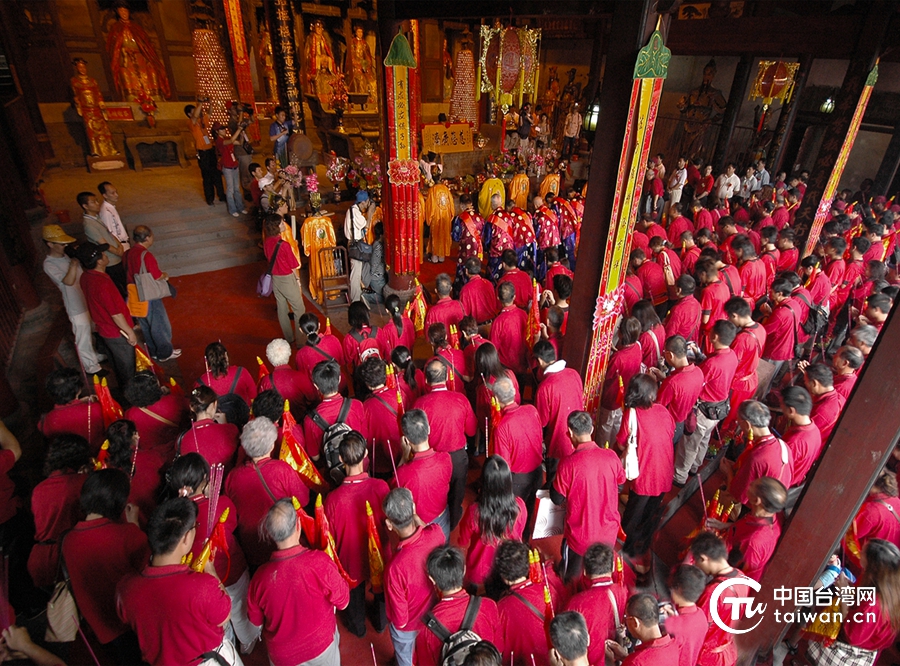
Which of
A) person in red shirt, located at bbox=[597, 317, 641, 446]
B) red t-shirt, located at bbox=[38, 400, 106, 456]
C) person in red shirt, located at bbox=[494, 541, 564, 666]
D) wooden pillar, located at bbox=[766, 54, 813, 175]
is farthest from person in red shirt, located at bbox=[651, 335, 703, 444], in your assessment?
wooden pillar, located at bbox=[766, 54, 813, 175]

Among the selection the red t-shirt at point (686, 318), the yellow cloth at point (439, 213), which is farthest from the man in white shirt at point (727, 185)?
the red t-shirt at point (686, 318)

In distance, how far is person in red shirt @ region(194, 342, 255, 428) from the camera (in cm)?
382

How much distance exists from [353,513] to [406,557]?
53cm

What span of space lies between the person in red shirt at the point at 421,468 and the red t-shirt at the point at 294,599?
28.6 inches

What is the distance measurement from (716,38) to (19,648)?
1167cm

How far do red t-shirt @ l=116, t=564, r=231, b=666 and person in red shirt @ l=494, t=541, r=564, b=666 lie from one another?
136 centimetres

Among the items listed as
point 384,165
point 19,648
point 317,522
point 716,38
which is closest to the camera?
point 19,648

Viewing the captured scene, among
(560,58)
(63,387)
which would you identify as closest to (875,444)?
(63,387)

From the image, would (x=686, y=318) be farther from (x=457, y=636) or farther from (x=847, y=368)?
(x=457, y=636)

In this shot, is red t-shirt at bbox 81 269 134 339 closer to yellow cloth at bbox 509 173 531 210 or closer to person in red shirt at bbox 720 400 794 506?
person in red shirt at bbox 720 400 794 506

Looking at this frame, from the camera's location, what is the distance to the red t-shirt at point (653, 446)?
3.45 metres

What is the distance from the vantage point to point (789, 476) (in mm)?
3242

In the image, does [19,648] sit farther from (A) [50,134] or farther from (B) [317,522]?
(A) [50,134]

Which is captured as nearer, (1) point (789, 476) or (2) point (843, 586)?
(2) point (843, 586)
